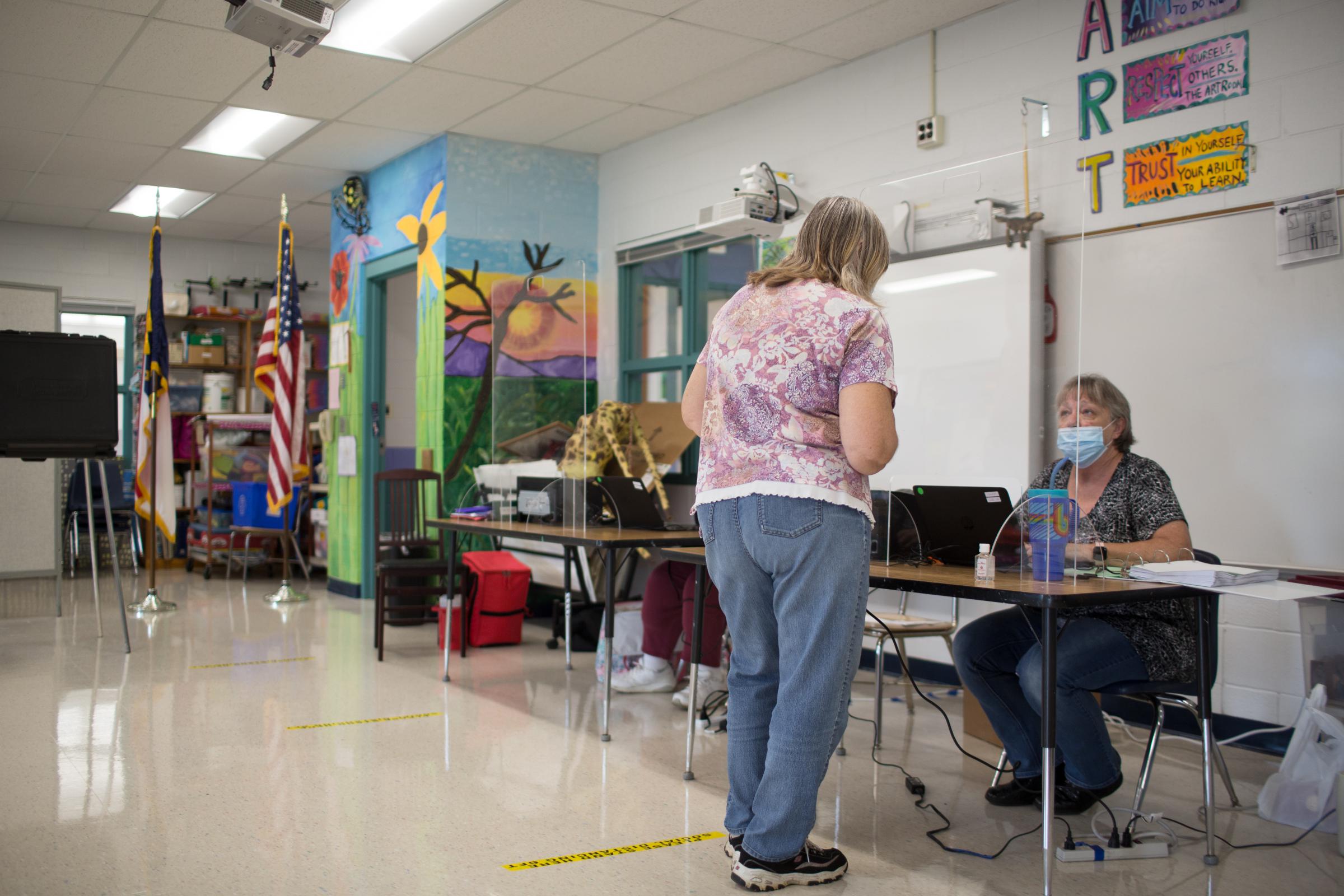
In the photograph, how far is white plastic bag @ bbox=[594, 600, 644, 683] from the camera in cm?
460

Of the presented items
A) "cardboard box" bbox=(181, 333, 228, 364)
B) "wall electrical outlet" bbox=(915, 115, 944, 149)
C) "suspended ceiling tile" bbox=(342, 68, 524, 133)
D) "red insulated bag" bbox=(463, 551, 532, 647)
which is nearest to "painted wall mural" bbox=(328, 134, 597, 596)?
"suspended ceiling tile" bbox=(342, 68, 524, 133)

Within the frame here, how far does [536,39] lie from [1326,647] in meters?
3.99

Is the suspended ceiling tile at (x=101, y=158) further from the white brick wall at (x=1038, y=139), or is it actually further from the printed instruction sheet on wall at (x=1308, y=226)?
the printed instruction sheet on wall at (x=1308, y=226)

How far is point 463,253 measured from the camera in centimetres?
669

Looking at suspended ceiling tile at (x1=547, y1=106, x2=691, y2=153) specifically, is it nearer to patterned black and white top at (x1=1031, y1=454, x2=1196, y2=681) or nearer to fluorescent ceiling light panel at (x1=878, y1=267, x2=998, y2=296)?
fluorescent ceiling light panel at (x1=878, y1=267, x2=998, y2=296)

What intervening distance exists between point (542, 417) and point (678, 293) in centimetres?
109

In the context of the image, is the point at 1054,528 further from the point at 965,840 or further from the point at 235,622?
the point at 235,622

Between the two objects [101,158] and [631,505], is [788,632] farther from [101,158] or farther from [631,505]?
[101,158]

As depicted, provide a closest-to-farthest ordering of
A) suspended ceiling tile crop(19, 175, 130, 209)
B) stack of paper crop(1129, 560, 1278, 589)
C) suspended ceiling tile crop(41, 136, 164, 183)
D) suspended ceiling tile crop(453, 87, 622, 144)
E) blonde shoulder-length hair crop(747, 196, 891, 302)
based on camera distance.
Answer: blonde shoulder-length hair crop(747, 196, 891, 302)
stack of paper crop(1129, 560, 1278, 589)
suspended ceiling tile crop(453, 87, 622, 144)
suspended ceiling tile crop(41, 136, 164, 183)
suspended ceiling tile crop(19, 175, 130, 209)

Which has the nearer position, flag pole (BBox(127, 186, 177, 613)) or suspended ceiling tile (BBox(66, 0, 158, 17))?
suspended ceiling tile (BBox(66, 0, 158, 17))

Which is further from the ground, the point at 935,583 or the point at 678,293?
the point at 678,293

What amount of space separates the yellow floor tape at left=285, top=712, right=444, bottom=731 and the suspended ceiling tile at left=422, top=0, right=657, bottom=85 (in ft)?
9.56

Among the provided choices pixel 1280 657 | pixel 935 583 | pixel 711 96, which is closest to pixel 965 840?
pixel 935 583

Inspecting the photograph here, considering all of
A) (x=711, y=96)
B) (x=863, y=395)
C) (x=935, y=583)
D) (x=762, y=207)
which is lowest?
(x=935, y=583)
